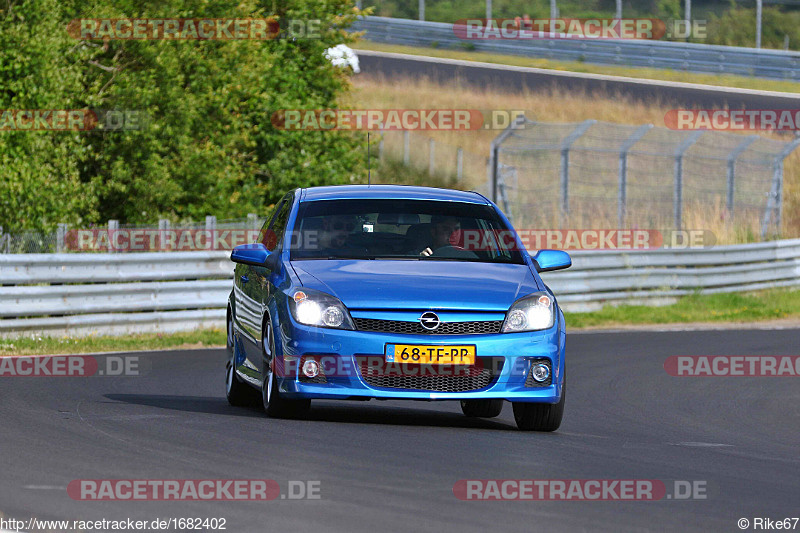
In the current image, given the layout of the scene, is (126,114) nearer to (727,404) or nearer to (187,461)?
(727,404)

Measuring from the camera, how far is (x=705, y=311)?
25156 millimetres

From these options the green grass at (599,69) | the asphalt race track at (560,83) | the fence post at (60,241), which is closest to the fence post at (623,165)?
the fence post at (60,241)

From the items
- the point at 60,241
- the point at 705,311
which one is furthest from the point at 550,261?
the point at 705,311

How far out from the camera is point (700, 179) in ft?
131

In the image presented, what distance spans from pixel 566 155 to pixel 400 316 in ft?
63.2

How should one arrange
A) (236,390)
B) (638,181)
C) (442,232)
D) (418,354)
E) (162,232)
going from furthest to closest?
(638,181), (162,232), (236,390), (442,232), (418,354)

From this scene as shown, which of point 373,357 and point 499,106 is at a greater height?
point 373,357

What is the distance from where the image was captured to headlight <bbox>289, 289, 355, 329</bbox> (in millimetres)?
9500

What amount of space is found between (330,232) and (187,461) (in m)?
2.90

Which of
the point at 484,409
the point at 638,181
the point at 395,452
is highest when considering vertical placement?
the point at 395,452

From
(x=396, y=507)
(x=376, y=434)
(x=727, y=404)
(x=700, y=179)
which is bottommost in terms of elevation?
(x=700, y=179)

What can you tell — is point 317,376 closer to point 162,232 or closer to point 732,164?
point 162,232

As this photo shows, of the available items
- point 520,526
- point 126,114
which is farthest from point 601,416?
point 126,114

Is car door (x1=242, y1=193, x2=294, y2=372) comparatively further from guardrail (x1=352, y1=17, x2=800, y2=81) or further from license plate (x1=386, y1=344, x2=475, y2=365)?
guardrail (x1=352, y1=17, x2=800, y2=81)
